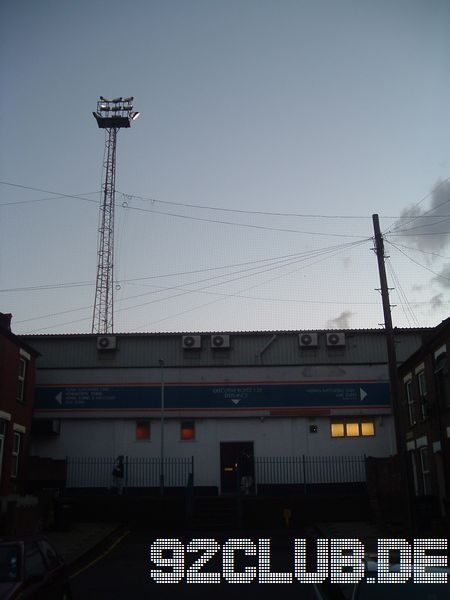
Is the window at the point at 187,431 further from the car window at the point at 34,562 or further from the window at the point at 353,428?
the car window at the point at 34,562

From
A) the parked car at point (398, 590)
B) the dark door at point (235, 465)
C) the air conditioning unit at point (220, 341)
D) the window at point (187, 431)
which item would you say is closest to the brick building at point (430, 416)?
the dark door at point (235, 465)

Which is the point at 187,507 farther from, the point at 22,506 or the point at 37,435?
the point at 37,435

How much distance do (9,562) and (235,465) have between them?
878 inches

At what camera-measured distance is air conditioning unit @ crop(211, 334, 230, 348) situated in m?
33.6

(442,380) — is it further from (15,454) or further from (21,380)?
(15,454)

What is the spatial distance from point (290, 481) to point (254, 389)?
4627mm

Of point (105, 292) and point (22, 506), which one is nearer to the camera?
point (22, 506)

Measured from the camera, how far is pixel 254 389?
32.8m

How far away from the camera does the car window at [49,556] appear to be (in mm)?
11008

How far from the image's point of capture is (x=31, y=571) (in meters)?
10.1

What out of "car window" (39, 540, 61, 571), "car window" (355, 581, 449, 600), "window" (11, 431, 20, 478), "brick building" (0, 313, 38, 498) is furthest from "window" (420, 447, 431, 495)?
"car window" (355, 581, 449, 600)

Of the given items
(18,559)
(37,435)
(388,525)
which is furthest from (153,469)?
(18,559)

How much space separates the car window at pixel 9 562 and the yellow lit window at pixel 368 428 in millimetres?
24516

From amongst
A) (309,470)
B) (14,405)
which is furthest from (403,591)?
(309,470)
